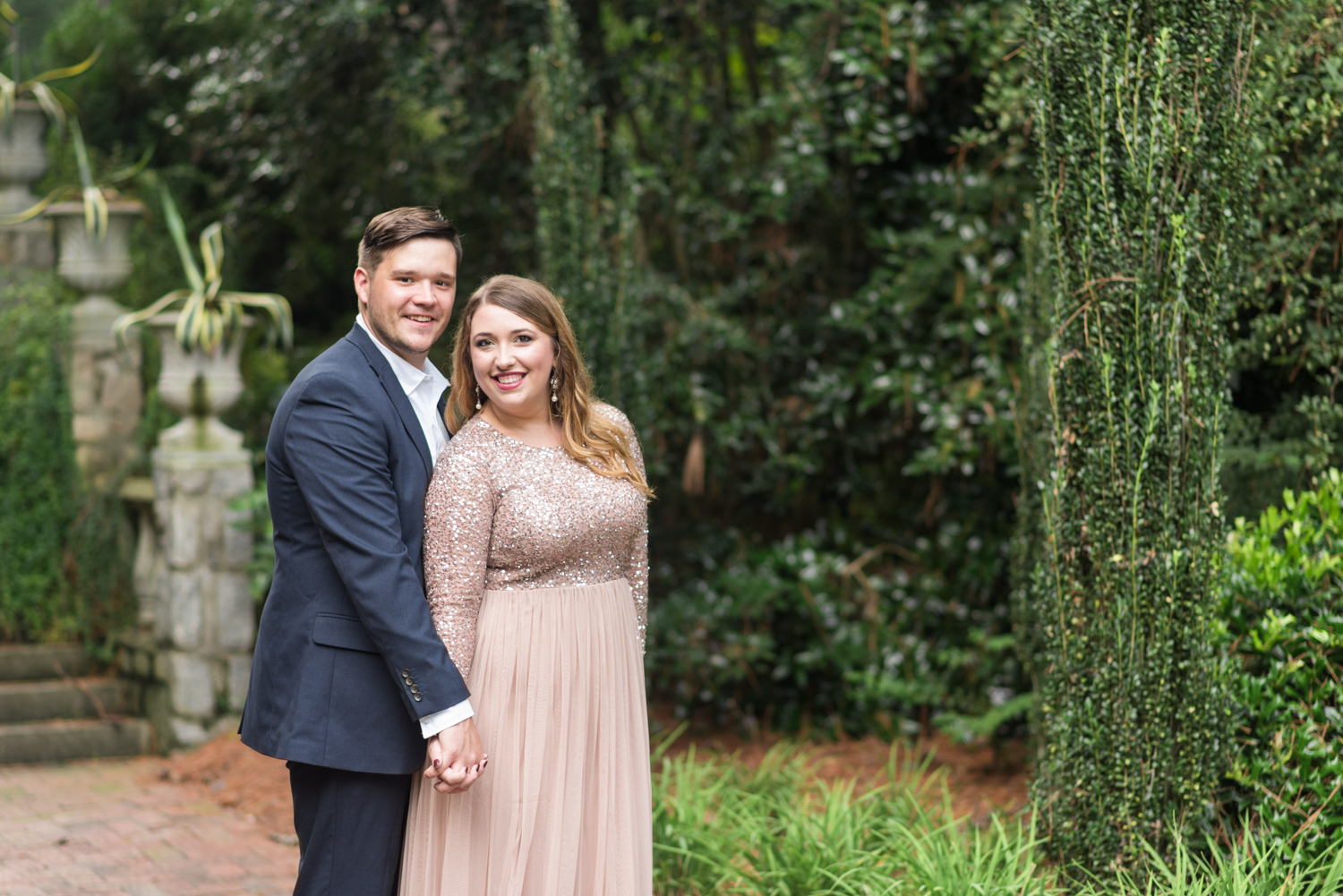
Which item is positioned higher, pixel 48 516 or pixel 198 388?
pixel 198 388

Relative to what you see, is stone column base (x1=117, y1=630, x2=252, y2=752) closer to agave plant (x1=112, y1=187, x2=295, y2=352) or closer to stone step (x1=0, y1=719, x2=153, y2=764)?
stone step (x1=0, y1=719, x2=153, y2=764)

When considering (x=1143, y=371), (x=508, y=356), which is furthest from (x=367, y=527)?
(x=1143, y=371)

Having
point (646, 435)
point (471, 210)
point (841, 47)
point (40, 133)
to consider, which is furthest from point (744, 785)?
point (40, 133)

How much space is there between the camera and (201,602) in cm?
561

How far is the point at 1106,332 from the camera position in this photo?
3.12m

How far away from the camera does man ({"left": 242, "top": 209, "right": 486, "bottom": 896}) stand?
7.59 feet

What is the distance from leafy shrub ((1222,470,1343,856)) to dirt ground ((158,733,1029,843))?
1333 mm

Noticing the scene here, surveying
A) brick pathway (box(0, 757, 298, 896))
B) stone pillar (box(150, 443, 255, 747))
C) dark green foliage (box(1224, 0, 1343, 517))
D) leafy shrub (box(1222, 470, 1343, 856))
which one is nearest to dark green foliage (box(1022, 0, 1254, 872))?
leafy shrub (box(1222, 470, 1343, 856))

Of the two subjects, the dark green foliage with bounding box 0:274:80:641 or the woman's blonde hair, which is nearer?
the woman's blonde hair

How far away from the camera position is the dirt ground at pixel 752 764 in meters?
4.84

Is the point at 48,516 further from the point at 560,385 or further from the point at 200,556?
the point at 560,385

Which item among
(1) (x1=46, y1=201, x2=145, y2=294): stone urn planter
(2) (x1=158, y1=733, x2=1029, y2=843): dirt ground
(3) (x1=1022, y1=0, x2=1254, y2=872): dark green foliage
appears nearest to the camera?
(3) (x1=1022, y1=0, x2=1254, y2=872): dark green foliage

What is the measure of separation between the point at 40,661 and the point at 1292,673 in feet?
18.7

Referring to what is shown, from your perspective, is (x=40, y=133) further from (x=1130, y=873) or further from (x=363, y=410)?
(x=1130, y=873)
